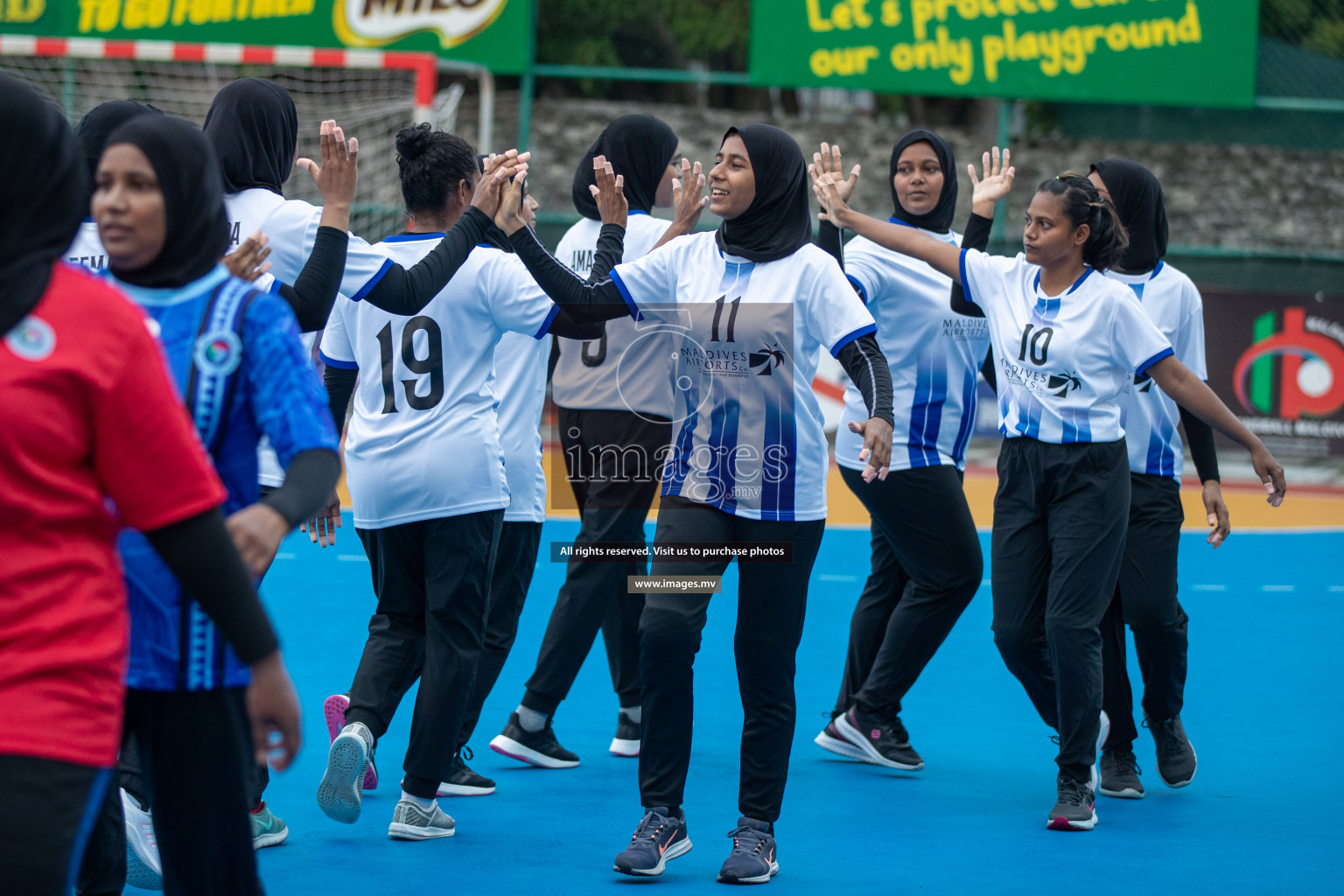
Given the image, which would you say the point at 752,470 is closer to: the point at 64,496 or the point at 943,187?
the point at 943,187

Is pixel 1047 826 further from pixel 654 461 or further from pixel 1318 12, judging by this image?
pixel 1318 12

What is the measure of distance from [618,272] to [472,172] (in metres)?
0.62

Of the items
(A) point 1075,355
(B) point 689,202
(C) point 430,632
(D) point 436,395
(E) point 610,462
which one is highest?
(B) point 689,202

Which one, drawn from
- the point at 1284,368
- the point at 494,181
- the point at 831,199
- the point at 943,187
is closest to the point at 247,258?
the point at 494,181

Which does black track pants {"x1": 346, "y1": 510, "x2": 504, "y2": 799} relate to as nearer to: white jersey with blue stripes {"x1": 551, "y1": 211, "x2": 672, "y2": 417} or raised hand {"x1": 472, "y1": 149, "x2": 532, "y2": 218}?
raised hand {"x1": 472, "y1": 149, "x2": 532, "y2": 218}

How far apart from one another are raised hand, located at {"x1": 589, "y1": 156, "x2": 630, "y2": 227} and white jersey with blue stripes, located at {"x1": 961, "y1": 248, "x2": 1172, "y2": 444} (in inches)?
55.9

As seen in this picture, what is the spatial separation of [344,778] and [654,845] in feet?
3.00

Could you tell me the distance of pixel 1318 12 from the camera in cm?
1631

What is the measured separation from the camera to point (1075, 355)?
4902mm

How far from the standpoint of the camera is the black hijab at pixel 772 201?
4430 millimetres

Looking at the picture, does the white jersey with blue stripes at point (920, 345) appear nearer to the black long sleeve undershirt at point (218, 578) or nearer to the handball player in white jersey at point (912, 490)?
the handball player in white jersey at point (912, 490)

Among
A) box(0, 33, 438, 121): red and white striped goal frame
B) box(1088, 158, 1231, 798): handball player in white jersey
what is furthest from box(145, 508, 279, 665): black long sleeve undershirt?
box(0, 33, 438, 121): red and white striped goal frame

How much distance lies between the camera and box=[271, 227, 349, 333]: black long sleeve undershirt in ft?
12.6

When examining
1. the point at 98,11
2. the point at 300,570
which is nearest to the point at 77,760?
the point at 300,570
